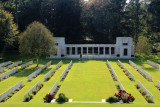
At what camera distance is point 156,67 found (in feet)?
132

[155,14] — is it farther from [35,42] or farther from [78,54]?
[35,42]

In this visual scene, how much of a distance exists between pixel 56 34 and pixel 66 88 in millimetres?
43851

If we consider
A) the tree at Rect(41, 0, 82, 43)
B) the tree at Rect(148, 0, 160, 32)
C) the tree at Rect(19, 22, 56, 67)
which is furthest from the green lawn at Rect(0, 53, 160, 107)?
the tree at Rect(148, 0, 160, 32)

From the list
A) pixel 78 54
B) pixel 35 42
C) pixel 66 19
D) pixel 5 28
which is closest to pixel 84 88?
pixel 35 42

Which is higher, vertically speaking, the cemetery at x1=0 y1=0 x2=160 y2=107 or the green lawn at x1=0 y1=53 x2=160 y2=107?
the cemetery at x1=0 y1=0 x2=160 y2=107

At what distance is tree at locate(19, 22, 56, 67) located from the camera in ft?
132

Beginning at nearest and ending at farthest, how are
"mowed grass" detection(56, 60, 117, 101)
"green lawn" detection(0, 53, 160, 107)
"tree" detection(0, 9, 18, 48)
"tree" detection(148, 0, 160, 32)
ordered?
"green lawn" detection(0, 53, 160, 107)
"mowed grass" detection(56, 60, 117, 101)
"tree" detection(0, 9, 18, 48)
"tree" detection(148, 0, 160, 32)

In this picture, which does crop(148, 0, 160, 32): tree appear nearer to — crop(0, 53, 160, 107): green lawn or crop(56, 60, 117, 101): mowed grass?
crop(0, 53, 160, 107): green lawn

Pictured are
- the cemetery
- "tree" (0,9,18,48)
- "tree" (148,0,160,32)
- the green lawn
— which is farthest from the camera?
"tree" (148,0,160,32)

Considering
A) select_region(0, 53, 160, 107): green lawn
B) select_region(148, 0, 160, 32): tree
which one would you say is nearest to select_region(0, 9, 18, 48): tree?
select_region(0, 53, 160, 107): green lawn

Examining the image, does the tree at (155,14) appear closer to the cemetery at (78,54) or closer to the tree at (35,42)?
the cemetery at (78,54)

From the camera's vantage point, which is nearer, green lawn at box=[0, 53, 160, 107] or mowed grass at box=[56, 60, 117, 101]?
green lawn at box=[0, 53, 160, 107]

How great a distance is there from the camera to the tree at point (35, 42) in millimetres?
40250

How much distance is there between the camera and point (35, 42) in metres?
40.4
